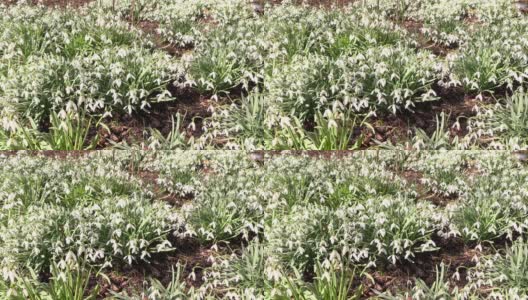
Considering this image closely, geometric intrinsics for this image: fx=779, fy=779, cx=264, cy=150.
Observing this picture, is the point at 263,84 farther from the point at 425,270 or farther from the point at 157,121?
the point at 425,270

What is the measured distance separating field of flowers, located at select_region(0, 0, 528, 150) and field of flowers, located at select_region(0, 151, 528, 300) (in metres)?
0.21

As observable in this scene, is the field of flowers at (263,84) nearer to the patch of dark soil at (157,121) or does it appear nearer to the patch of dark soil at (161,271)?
the patch of dark soil at (157,121)

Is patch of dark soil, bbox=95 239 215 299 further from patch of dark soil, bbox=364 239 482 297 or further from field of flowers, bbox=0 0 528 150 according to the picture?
patch of dark soil, bbox=364 239 482 297

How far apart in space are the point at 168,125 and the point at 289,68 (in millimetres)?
1095

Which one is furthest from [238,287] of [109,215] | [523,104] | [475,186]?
[523,104]

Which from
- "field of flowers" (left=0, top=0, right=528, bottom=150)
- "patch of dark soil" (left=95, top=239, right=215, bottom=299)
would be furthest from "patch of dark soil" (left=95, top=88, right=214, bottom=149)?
"patch of dark soil" (left=95, top=239, right=215, bottom=299)

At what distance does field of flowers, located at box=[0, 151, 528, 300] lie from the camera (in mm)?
5992

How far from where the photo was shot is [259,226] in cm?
621

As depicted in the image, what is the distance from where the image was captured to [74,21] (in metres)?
6.86

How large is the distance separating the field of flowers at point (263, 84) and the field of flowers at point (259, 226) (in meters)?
0.21

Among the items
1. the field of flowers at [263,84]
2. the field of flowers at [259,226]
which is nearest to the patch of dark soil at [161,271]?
the field of flowers at [259,226]

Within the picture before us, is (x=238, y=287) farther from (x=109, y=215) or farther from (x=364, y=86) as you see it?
(x=364, y=86)

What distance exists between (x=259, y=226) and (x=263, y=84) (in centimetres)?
120

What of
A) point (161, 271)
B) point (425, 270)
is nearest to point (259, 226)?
point (161, 271)
